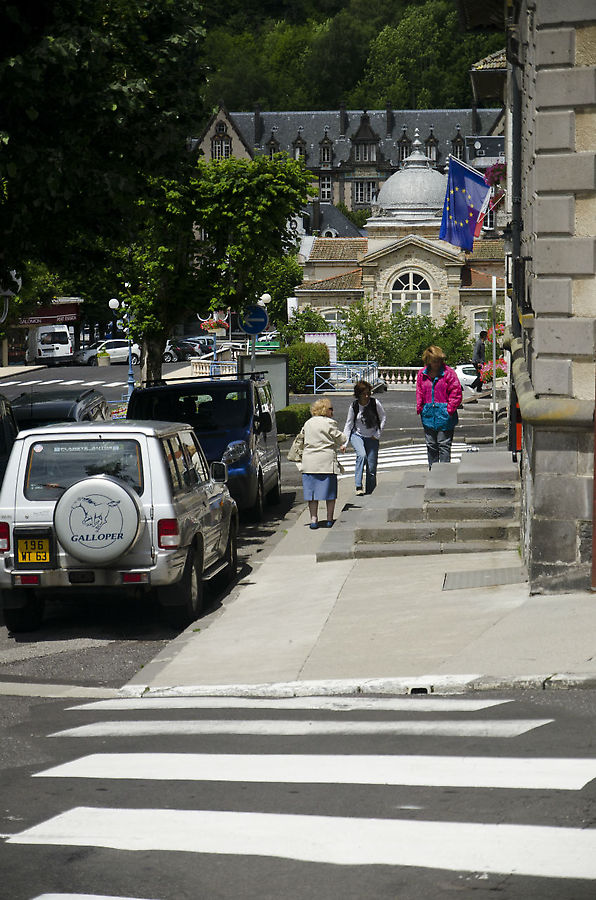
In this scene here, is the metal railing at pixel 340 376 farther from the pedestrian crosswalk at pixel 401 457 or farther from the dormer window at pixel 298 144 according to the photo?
the dormer window at pixel 298 144

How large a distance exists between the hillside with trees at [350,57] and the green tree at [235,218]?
119 metres

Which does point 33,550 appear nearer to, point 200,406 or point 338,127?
point 200,406

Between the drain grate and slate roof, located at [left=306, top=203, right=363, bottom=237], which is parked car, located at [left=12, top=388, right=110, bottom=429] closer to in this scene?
the drain grate

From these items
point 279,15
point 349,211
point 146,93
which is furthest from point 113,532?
point 279,15

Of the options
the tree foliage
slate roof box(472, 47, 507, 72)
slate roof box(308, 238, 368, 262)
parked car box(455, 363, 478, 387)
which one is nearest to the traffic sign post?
slate roof box(472, 47, 507, 72)

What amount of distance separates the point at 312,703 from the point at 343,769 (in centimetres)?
179

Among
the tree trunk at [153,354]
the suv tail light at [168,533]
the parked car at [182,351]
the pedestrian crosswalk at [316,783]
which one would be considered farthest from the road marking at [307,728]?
the parked car at [182,351]

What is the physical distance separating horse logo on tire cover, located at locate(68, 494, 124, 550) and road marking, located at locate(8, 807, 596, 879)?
4780mm

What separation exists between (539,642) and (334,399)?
41.5m

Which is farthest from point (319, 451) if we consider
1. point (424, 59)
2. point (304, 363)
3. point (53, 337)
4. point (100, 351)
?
point (424, 59)

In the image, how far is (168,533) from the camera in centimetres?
1102

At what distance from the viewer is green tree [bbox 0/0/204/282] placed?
40.7ft

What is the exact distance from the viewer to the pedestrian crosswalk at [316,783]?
5336 mm

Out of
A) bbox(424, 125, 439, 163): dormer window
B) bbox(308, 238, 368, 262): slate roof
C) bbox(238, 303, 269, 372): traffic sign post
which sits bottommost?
bbox(238, 303, 269, 372): traffic sign post
